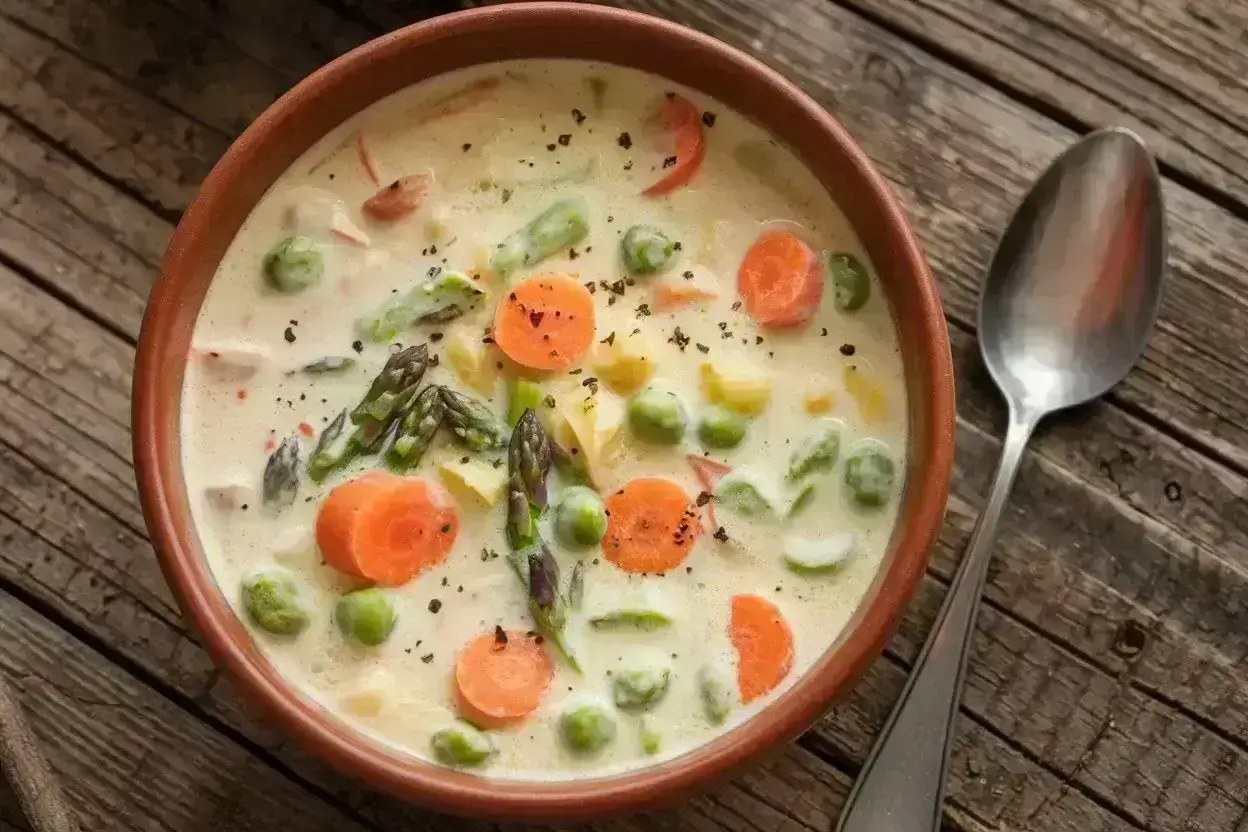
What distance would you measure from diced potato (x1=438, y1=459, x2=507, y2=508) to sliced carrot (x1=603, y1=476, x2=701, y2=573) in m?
0.17

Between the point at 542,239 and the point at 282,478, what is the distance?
1.66 feet

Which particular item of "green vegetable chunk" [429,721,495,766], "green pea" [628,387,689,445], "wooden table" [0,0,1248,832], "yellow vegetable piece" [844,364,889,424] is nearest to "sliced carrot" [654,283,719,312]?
"green pea" [628,387,689,445]

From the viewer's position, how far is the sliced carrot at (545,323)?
1701 mm

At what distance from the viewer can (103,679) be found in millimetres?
1926

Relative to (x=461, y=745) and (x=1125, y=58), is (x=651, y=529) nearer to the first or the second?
(x=461, y=745)

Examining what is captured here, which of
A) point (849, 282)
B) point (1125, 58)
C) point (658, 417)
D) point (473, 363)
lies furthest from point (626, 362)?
point (1125, 58)

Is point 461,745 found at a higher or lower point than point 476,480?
lower

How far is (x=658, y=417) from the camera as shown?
1.66 meters

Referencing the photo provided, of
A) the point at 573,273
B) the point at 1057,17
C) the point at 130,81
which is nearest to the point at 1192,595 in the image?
the point at 1057,17

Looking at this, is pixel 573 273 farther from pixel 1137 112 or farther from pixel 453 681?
pixel 1137 112

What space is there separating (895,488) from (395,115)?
3.02 feet

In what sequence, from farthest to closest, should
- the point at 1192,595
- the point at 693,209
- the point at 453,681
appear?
the point at 1192,595
the point at 693,209
the point at 453,681

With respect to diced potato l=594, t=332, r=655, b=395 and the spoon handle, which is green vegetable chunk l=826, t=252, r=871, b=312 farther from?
the spoon handle

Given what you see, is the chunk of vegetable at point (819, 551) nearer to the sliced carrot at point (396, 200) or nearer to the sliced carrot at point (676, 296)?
the sliced carrot at point (676, 296)
